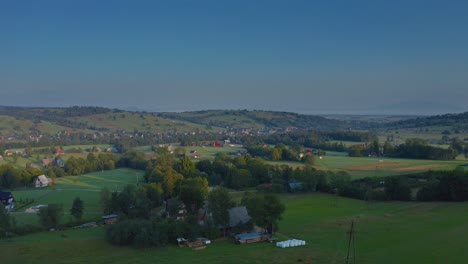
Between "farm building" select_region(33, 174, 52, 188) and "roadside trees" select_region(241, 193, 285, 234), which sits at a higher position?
"roadside trees" select_region(241, 193, 285, 234)

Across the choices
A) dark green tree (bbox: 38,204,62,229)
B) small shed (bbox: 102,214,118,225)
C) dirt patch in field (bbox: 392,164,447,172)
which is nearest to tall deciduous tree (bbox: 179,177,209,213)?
small shed (bbox: 102,214,118,225)

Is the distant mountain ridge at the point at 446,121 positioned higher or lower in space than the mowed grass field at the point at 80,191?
higher

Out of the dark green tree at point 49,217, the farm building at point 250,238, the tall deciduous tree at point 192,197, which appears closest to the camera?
the farm building at point 250,238

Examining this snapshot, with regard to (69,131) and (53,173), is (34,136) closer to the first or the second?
(69,131)

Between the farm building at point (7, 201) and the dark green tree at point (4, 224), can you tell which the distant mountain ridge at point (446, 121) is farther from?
the dark green tree at point (4, 224)

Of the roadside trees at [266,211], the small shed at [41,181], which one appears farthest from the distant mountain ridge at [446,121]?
the small shed at [41,181]

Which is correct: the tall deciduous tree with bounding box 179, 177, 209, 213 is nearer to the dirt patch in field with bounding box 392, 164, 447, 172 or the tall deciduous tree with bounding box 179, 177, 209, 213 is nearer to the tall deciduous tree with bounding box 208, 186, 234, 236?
the tall deciduous tree with bounding box 208, 186, 234, 236

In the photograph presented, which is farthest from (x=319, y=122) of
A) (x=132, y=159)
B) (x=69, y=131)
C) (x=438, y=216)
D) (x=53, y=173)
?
(x=438, y=216)
